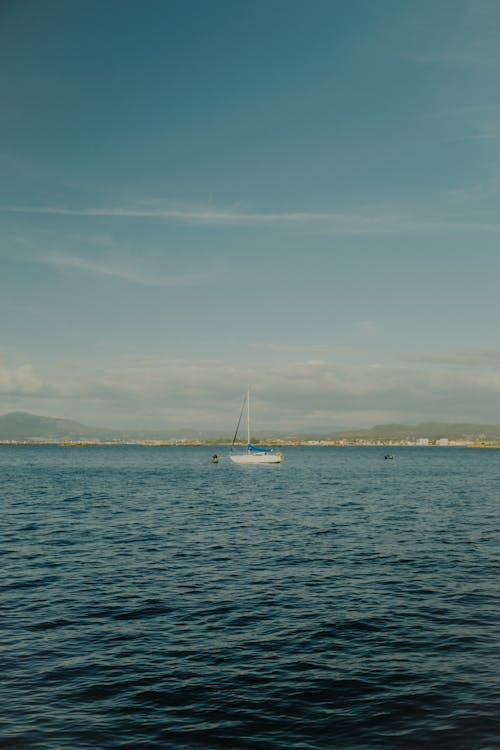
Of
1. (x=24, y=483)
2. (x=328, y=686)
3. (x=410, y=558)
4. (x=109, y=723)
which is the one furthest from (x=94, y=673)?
(x=24, y=483)

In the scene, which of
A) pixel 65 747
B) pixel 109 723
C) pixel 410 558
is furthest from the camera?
pixel 410 558

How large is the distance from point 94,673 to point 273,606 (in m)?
8.97

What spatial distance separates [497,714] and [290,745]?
5640 mm

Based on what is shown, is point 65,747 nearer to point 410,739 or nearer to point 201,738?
point 201,738

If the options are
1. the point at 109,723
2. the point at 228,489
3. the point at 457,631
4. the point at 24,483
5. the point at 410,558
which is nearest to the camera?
the point at 109,723

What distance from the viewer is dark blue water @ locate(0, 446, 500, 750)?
14.7 meters

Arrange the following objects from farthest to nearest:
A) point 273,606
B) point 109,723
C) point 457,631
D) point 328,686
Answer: point 273,606
point 457,631
point 328,686
point 109,723

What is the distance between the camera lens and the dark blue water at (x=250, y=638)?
1473cm

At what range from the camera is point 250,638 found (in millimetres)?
21125

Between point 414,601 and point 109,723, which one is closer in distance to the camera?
point 109,723

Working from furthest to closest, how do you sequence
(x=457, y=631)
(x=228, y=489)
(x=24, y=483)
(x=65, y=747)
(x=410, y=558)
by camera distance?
(x=24, y=483) < (x=228, y=489) < (x=410, y=558) < (x=457, y=631) < (x=65, y=747)

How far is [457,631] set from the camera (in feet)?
71.0

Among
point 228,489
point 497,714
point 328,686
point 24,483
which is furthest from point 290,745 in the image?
point 24,483

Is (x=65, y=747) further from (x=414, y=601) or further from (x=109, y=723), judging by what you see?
(x=414, y=601)
